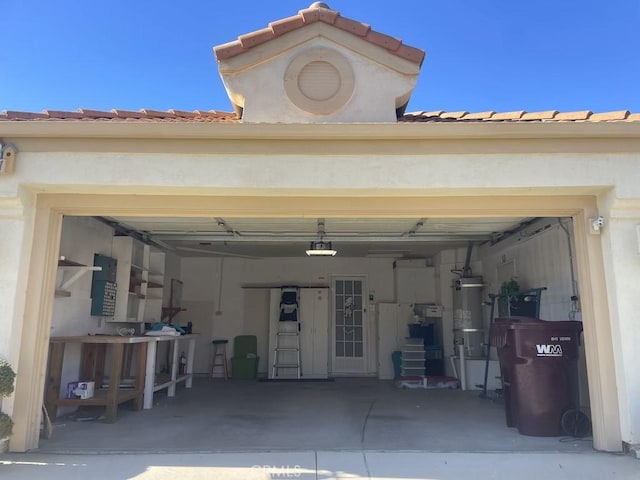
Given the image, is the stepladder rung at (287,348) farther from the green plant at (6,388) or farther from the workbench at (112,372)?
the green plant at (6,388)

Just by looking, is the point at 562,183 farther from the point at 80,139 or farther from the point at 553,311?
the point at 80,139

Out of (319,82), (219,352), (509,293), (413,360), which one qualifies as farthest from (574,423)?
(219,352)

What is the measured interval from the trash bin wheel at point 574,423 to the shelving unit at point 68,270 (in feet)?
17.7

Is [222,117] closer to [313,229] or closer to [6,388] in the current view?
[313,229]

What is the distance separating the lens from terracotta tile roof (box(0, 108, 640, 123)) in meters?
4.64

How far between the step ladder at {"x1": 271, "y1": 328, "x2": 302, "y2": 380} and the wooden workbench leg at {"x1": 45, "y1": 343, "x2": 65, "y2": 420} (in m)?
5.54

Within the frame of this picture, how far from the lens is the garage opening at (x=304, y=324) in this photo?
5570 mm

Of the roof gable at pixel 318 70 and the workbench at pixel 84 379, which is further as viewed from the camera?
the workbench at pixel 84 379

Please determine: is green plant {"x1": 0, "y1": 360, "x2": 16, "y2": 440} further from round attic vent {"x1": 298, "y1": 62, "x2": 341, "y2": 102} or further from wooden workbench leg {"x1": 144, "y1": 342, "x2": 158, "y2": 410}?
round attic vent {"x1": 298, "y1": 62, "x2": 341, "y2": 102}

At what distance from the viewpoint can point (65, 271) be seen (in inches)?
232

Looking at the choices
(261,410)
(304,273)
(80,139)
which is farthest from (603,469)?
(304,273)

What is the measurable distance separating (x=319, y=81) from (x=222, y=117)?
1.19 m

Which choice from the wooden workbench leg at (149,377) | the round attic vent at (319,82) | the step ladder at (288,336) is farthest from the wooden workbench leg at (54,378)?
the step ladder at (288,336)

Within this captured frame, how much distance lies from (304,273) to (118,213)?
22.4 ft
